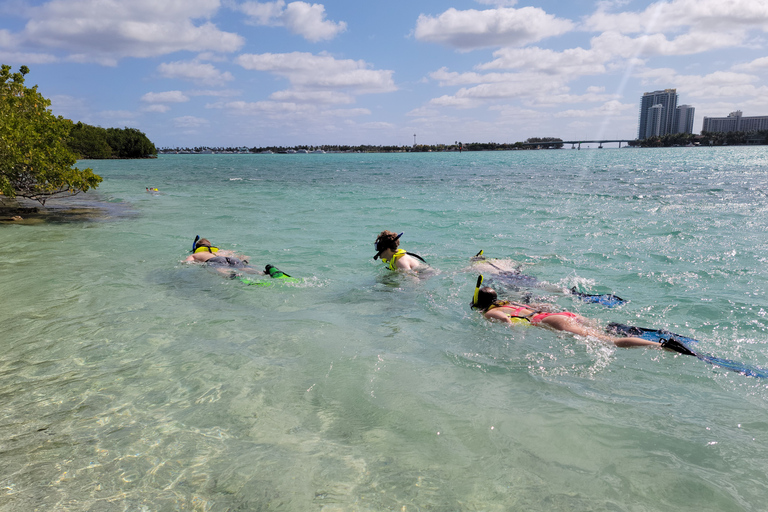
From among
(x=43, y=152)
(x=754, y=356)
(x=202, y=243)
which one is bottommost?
(x=754, y=356)

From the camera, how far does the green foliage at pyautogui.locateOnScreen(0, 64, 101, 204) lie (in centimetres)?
1327

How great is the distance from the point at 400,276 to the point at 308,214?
10449 mm

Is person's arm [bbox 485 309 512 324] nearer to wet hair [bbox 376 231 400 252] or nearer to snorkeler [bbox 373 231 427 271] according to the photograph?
snorkeler [bbox 373 231 427 271]

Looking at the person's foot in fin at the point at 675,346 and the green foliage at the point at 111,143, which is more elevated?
the green foliage at the point at 111,143

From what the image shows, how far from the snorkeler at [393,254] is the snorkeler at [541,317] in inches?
89.9

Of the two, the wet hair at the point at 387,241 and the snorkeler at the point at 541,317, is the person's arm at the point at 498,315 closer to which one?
the snorkeler at the point at 541,317

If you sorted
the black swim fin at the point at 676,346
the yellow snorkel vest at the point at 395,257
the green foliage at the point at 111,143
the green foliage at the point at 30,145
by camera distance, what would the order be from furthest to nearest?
the green foliage at the point at 111,143 → the green foliage at the point at 30,145 → the yellow snorkel vest at the point at 395,257 → the black swim fin at the point at 676,346

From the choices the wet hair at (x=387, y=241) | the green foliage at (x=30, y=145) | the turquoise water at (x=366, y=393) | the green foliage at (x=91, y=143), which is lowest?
the turquoise water at (x=366, y=393)

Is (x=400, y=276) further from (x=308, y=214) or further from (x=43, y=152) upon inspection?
(x=43, y=152)

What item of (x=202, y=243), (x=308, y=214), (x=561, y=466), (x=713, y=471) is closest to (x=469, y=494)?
(x=561, y=466)

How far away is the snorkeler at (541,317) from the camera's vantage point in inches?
194

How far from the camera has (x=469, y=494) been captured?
2828 mm

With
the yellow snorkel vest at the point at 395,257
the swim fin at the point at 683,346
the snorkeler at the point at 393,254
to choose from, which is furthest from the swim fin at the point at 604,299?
the yellow snorkel vest at the point at 395,257

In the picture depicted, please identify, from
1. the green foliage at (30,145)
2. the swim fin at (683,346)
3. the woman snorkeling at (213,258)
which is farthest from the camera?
the green foliage at (30,145)
